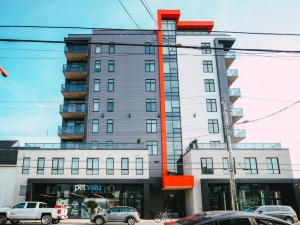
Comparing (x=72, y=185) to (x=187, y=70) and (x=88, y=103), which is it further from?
(x=187, y=70)

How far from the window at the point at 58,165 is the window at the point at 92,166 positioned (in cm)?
310

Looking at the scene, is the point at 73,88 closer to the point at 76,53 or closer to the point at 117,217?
the point at 76,53

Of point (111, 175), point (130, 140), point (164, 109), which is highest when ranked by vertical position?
point (164, 109)

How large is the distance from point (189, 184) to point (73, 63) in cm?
2659

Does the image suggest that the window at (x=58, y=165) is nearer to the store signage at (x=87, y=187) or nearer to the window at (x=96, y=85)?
the store signage at (x=87, y=187)

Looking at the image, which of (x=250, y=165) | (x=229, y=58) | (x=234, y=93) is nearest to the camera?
(x=250, y=165)

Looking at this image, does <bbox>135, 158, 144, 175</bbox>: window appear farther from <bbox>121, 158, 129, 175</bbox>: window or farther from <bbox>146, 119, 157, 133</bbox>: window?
Answer: <bbox>146, 119, 157, 133</bbox>: window

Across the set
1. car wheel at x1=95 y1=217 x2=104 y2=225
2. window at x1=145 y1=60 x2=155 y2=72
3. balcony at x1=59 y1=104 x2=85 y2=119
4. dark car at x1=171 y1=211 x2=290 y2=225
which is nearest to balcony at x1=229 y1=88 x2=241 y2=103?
window at x1=145 y1=60 x2=155 y2=72

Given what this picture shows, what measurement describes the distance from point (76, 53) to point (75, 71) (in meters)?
3.05

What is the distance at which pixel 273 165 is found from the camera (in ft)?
119

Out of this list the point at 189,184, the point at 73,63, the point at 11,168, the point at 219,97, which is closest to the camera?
the point at 189,184

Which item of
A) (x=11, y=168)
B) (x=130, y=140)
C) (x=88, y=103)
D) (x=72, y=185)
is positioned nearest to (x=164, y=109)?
(x=130, y=140)

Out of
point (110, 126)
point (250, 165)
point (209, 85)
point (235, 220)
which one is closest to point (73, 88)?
point (110, 126)

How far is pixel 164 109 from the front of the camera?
42.4 m
